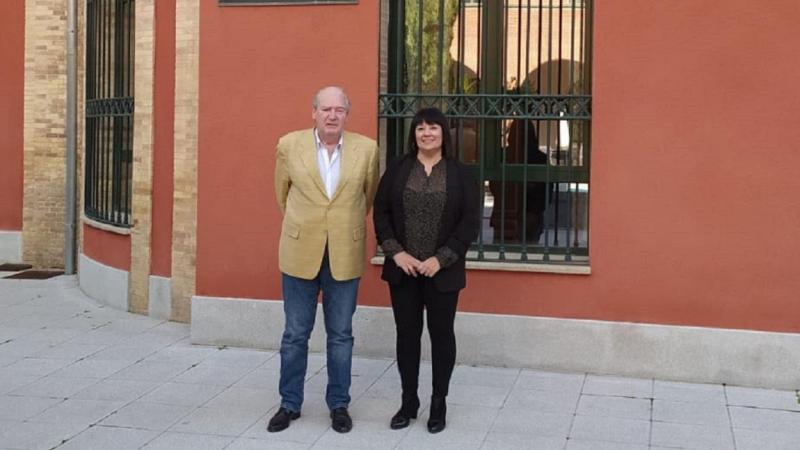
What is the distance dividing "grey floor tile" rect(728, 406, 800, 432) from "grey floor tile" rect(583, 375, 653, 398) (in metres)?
0.60

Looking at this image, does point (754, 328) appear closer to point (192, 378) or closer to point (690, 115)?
point (690, 115)

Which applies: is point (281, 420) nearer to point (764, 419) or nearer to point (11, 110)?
point (764, 419)

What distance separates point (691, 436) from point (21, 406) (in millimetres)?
3949

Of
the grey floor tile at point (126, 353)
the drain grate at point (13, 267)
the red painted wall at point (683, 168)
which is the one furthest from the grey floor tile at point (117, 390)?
the drain grate at point (13, 267)

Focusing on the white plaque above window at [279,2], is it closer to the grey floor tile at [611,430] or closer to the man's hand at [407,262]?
the man's hand at [407,262]

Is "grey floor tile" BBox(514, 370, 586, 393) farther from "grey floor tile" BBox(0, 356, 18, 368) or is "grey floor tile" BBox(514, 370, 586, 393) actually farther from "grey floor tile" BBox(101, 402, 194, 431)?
"grey floor tile" BBox(0, 356, 18, 368)

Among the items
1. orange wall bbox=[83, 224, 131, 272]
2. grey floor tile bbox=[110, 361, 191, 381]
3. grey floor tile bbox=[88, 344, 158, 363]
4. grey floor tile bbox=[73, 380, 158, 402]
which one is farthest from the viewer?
orange wall bbox=[83, 224, 131, 272]

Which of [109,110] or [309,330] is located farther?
[109,110]

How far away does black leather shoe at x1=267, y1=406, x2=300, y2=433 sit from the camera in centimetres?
620

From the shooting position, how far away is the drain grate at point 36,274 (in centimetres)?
1237

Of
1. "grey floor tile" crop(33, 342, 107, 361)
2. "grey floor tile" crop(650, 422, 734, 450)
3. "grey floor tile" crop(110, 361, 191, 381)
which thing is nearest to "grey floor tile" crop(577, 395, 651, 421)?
"grey floor tile" crop(650, 422, 734, 450)

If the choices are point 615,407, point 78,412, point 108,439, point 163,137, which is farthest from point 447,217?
point 163,137

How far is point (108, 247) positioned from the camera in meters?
10.8

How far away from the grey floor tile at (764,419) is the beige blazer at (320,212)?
240 cm
